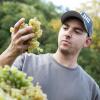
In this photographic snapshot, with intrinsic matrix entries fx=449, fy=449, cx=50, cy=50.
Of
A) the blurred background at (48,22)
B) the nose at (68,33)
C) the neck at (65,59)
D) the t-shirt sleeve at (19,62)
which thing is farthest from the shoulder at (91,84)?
the blurred background at (48,22)

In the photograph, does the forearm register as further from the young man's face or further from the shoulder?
the shoulder

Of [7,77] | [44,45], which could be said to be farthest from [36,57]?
[44,45]

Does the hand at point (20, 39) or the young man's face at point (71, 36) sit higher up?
the young man's face at point (71, 36)

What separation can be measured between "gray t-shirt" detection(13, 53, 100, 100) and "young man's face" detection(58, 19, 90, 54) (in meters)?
0.16

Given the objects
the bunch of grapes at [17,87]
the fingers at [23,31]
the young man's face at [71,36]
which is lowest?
the bunch of grapes at [17,87]

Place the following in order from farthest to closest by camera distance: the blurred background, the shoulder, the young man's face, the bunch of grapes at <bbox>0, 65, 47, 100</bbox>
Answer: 1. the blurred background
2. the shoulder
3. the young man's face
4. the bunch of grapes at <bbox>0, 65, 47, 100</bbox>

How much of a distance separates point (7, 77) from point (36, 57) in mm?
1802

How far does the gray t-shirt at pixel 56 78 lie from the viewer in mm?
3432

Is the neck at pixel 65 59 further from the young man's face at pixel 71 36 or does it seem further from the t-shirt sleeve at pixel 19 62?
the t-shirt sleeve at pixel 19 62

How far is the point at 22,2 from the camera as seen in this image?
22719 millimetres

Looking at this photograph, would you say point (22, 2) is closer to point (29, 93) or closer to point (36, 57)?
point (36, 57)

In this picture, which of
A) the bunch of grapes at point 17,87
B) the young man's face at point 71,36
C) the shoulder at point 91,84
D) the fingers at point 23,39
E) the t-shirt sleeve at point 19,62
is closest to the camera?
the bunch of grapes at point 17,87

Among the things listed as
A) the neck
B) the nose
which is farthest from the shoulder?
the nose

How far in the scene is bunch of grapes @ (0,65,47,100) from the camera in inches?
66.0
